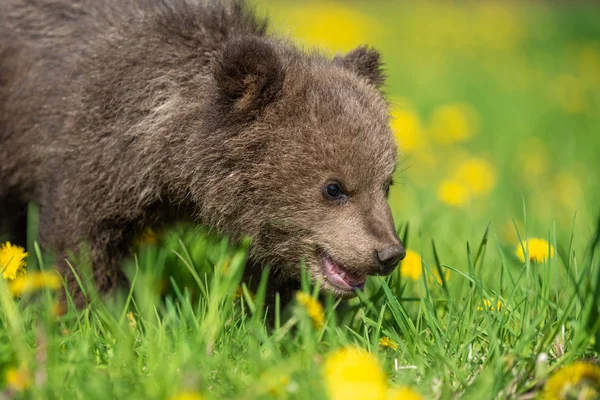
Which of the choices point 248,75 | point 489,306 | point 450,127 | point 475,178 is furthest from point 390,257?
point 450,127

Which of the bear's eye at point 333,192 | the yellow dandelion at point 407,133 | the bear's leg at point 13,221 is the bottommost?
the bear's leg at point 13,221

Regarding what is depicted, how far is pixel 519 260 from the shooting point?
4.54 m

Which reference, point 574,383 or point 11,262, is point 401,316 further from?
point 11,262

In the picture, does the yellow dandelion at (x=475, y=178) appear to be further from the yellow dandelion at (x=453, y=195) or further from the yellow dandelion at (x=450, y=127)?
the yellow dandelion at (x=450, y=127)

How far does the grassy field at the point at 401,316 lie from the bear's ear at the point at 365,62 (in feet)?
1.68

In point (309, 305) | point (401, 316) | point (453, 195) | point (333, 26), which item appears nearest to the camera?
point (309, 305)

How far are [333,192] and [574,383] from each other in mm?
1646

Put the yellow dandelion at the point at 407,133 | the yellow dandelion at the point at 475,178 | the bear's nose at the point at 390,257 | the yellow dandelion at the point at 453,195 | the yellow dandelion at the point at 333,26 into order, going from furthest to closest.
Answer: the yellow dandelion at the point at 333,26 → the yellow dandelion at the point at 407,133 → the yellow dandelion at the point at 475,178 → the yellow dandelion at the point at 453,195 → the bear's nose at the point at 390,257

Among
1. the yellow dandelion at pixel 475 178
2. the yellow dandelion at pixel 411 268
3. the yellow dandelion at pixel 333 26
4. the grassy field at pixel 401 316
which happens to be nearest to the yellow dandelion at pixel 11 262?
the grassy field at pixel 401 316

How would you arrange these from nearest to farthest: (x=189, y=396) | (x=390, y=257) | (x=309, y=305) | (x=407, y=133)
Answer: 1. (x=189, y=396)
2. (x=309, y=305)
3. (x=390, y=257)
4. (x=407, y=133)

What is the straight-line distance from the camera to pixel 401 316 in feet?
12.3

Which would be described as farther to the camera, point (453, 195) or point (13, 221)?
Result: point (453, 195)

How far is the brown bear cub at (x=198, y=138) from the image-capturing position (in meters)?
4.30

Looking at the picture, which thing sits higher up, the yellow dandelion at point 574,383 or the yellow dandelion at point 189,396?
the yellow dandelion at point 574,383
